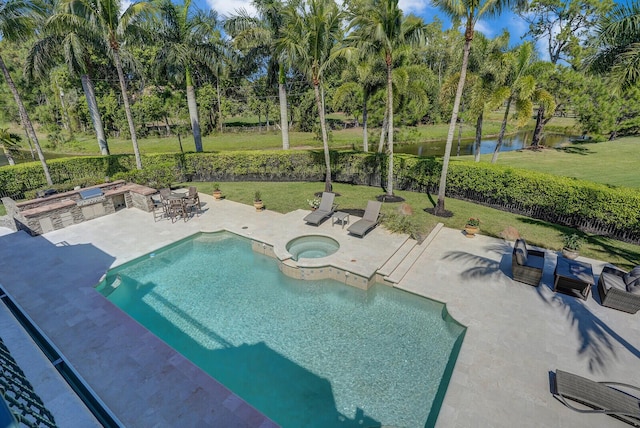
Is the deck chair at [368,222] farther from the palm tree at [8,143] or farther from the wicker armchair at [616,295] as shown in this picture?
the palm tree at [8,143]

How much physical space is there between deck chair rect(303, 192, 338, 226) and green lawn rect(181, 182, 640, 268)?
59.2 inches

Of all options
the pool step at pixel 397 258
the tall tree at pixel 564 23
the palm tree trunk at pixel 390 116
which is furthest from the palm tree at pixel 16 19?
the tall tree at pixel 564 23

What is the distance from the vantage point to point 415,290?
880cm

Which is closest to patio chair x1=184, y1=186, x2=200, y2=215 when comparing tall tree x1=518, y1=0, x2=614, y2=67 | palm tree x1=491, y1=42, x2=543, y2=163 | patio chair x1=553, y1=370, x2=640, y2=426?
patio chair x1=553, y1=370, x2=640, y2=426

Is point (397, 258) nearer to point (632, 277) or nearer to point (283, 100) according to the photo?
point (632, 277)

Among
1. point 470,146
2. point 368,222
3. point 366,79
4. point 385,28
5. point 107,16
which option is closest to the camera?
point 368,222

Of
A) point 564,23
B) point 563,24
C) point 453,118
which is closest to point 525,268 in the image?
point 453,118

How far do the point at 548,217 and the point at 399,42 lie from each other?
413 inches

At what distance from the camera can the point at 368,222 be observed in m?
12.5

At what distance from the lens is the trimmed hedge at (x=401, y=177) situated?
11.8 meters

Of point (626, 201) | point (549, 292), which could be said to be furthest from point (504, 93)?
point (549, 292)

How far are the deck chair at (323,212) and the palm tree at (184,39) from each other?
49.2ft

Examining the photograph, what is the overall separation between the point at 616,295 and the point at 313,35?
15050 mm

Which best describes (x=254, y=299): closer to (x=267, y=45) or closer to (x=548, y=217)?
(x=548, y=217)
